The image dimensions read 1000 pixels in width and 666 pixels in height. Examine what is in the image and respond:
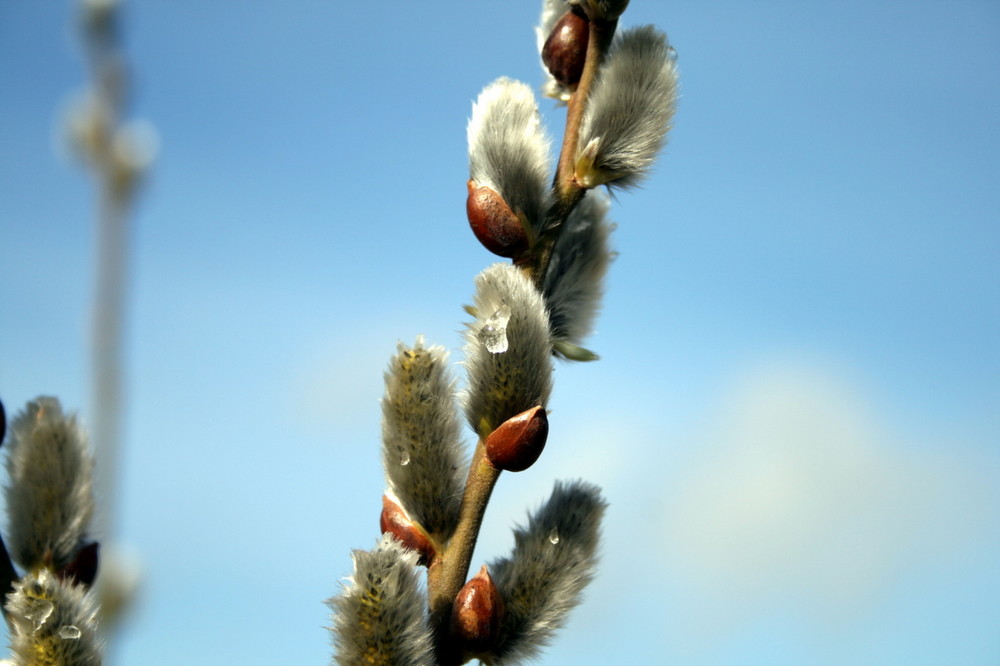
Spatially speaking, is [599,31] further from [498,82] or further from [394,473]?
[394,473]

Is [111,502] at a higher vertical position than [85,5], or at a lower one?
lower

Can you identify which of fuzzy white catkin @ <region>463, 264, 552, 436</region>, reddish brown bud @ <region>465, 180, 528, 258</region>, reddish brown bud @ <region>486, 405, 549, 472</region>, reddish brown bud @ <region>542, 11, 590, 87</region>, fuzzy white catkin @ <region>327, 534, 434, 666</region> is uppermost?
reddish brown bud @ <region>542, 11, 590, 87</region>

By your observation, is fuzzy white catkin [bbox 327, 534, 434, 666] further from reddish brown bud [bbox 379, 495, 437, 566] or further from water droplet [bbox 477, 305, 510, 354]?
water droplet [bbox 477, 305, 510, 354]

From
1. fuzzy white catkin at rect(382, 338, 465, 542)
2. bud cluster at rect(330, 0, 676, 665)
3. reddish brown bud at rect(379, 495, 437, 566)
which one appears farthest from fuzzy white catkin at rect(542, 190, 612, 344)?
reddish brown bud at rect(379, 495, 437, 566)

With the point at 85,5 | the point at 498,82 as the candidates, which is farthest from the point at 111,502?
the point at 85,5

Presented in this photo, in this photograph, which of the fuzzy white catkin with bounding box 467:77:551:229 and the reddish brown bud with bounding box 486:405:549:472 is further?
the fuzzy white catkin with bounding box 467:77:551:229

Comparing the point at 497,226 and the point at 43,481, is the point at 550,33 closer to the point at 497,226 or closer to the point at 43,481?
the point at 497,226
